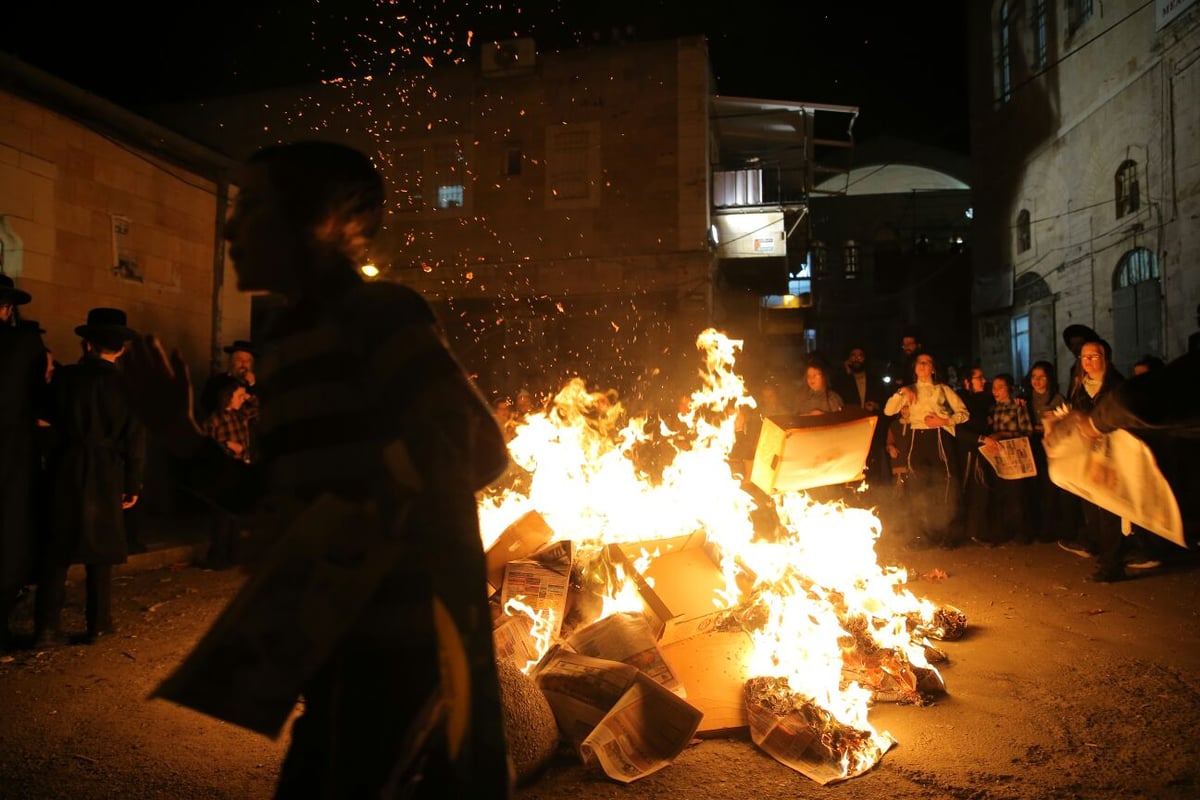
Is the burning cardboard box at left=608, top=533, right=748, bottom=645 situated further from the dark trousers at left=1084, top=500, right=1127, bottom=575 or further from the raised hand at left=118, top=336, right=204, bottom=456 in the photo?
the dark trousers at left=1084, top=500, right=1127, bottom=575

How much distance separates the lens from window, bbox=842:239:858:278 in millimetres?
35844

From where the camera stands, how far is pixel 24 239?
8.61m

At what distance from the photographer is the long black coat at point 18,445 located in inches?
195

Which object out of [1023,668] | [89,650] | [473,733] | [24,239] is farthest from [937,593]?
[24,239]

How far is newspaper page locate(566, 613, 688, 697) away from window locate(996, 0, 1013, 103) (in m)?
21.0

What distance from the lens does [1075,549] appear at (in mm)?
8102

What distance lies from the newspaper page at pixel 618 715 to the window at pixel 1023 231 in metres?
20.2

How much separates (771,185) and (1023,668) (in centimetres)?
1600

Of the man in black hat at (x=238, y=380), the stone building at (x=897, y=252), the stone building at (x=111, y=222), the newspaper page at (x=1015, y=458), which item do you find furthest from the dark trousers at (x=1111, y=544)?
the stone building at (x=897, y=252)

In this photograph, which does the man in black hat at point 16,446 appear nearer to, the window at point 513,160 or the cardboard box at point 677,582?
the cardboard box at point 677,582

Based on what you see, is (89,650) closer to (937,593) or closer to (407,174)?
(937,593)

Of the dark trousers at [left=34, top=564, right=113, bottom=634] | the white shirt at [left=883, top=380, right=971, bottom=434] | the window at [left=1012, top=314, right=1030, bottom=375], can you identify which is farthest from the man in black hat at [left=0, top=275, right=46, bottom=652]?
the window at [left=1012, top=314, right=1030, bottom=375]

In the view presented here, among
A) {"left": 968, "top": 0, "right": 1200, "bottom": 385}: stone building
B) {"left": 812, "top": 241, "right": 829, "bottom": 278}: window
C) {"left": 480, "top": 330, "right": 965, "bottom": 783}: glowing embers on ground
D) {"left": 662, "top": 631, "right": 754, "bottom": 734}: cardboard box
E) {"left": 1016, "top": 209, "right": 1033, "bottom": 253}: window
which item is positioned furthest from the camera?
{"left": 812, "top": 241, "right": 829, "bottom": 278}: window

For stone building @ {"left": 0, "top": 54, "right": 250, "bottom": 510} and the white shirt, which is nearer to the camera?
the white shirt
